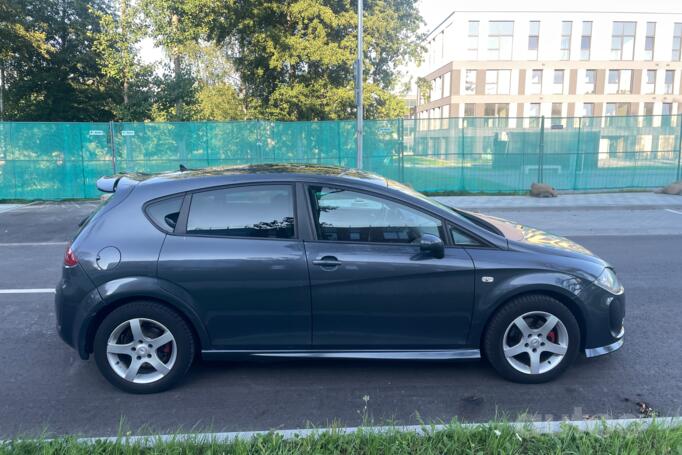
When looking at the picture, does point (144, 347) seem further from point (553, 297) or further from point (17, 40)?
point (17, 40)

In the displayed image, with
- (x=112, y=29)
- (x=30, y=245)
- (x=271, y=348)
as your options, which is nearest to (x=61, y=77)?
(x=112, y=29)

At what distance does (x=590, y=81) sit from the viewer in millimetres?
53438

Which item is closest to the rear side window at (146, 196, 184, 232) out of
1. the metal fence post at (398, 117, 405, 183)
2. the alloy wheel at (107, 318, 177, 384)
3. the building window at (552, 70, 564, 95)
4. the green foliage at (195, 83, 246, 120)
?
the alloy wheel at (107, 318, 177, 384)

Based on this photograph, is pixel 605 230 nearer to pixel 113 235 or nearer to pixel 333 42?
pixel 113 235

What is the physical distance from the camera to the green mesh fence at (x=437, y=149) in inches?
660

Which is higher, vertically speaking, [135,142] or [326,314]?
[135,142]

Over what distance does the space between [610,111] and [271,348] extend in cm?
5880

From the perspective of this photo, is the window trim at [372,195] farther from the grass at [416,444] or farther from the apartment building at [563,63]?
the apartment building at [563,63]

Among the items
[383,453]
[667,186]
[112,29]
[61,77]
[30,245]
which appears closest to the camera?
[383,453]

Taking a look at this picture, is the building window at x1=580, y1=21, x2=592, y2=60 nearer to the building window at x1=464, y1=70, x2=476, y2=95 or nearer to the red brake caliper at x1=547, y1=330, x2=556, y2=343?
the building window at x1=464, y1=70, x2=476, y2=95

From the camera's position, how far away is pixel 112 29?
68.8ft

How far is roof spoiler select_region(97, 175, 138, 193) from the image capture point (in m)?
4.19

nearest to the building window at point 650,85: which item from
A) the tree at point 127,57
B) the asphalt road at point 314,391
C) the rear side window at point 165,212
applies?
the tree at point 127,57

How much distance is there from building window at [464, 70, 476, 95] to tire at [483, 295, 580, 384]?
51.7m
